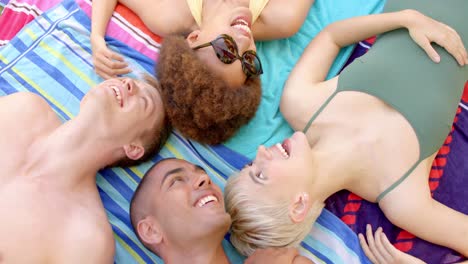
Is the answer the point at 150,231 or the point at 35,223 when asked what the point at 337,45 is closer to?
the point at 150,231

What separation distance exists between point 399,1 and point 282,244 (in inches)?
60.1

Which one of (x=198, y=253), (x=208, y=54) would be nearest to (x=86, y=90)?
(x=208, y=54)

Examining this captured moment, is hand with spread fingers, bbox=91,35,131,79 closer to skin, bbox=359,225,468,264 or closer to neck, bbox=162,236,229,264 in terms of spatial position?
neck, bbox=162,236,229,264

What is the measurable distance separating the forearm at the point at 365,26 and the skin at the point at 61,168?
1.09 metres

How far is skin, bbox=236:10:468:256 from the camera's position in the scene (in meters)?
2.26

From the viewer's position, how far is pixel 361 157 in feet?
8.00

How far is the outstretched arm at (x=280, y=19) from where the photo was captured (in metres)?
2.79

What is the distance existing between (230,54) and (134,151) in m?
0.71

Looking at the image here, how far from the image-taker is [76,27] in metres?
2.92

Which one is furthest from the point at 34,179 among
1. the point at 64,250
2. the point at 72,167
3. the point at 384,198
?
the point at 384,198

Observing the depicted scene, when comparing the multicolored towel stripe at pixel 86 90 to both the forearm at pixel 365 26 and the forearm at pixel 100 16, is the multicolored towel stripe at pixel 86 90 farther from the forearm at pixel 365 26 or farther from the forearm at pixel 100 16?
the forearm at pixel 365 26

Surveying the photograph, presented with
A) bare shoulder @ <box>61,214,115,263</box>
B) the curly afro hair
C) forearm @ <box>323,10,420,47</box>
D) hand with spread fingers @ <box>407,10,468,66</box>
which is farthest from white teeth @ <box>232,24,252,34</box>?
bare shoulder @ <box>61,214,115,263</box>

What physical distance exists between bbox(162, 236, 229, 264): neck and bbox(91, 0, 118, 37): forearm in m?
1.39

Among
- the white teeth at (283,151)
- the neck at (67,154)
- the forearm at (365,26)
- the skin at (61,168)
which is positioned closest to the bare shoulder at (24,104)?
the skin at (61,168)
